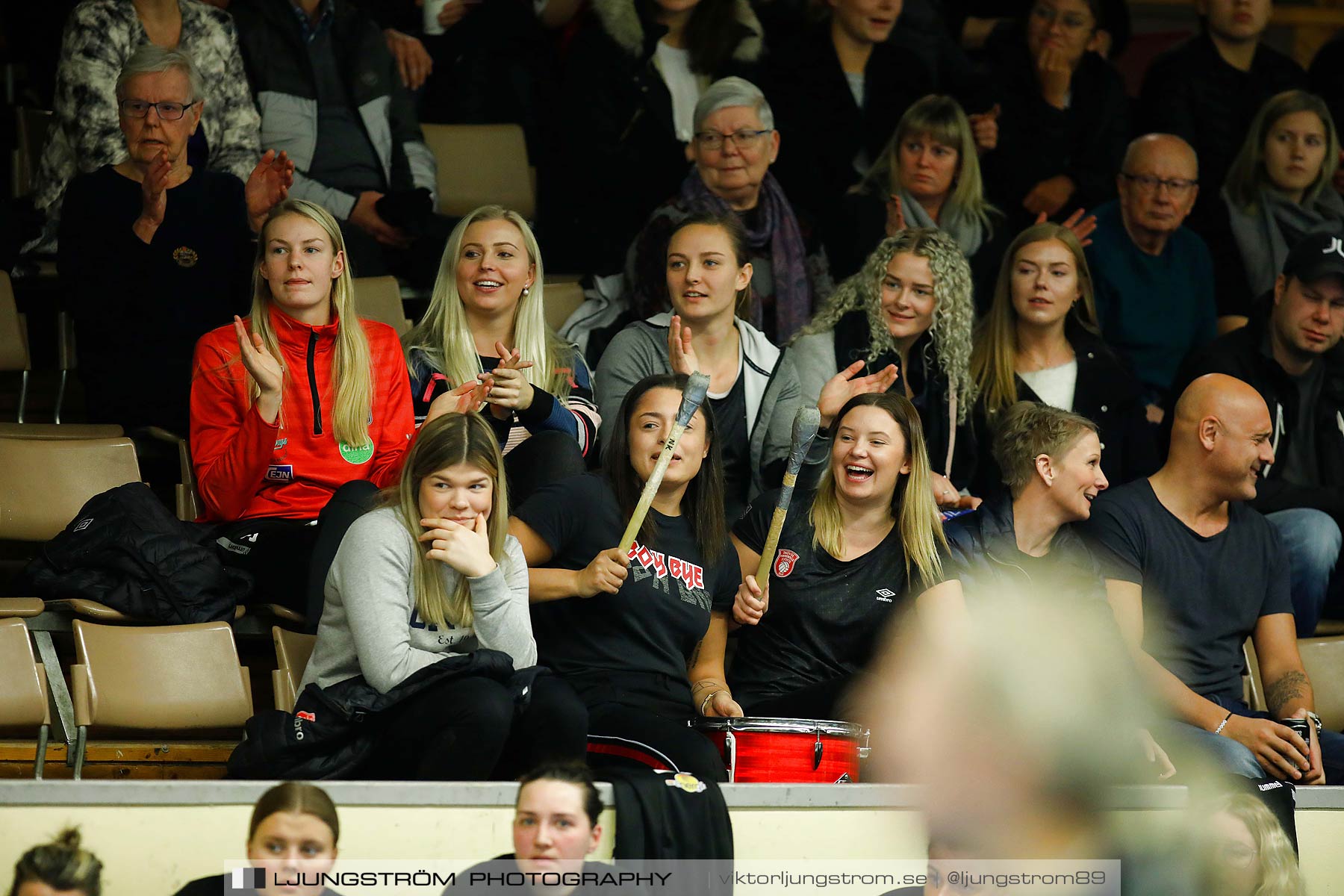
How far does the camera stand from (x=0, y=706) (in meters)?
3.05

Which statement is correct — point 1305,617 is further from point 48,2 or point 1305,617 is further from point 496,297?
point 48,2

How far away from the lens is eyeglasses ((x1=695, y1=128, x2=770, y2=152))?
4492mm

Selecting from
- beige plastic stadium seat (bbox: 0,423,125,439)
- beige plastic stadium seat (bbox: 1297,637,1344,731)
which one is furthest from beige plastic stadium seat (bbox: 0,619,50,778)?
beige plastic stadium seat (bbox: 1297,637,1344,731)

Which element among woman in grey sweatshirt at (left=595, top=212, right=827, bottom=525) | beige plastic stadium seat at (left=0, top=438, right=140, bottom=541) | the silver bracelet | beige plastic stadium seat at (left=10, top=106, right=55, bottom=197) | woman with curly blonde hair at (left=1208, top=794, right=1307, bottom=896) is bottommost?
woman with curly blonde hair at (left=1208, top=794, right=1307, bottom=896)

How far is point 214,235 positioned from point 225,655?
124cm

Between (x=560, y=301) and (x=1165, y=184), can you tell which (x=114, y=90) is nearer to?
(x=560, y=301)

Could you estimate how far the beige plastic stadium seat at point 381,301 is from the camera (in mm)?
4434

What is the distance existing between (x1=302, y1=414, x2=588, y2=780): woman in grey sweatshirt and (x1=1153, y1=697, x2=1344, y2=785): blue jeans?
1.31m

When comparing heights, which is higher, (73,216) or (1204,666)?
(73,216)

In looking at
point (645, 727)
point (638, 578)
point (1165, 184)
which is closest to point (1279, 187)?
point (1165, 184)

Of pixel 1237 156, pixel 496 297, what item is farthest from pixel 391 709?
pixel 1237 156

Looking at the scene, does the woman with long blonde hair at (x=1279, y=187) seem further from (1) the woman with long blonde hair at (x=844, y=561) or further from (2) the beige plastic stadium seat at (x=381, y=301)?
(2) the beige plastic stadium seat at (x=381, y=301)

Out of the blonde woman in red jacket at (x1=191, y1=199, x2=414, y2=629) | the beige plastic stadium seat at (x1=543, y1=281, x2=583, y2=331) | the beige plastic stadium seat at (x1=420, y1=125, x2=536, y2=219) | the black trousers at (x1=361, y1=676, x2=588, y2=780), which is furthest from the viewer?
the beige plastic stadium seat at (x1=420, y1=125, x2=536, y2=219)

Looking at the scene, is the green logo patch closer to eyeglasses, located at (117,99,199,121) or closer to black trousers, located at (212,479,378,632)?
black trousers, located at (212,479,378,632)
